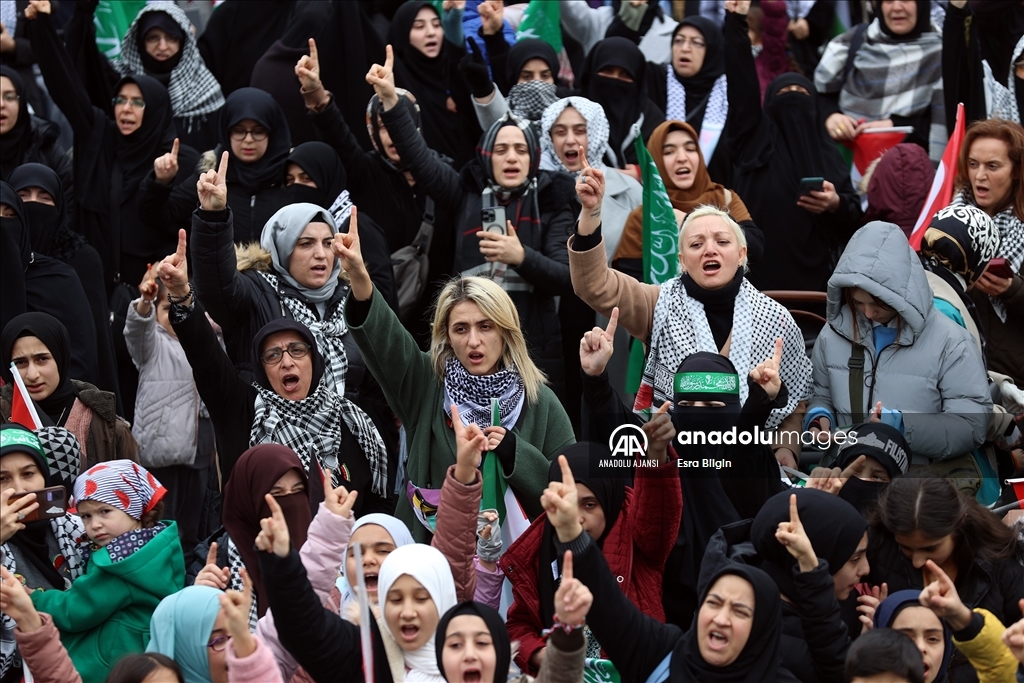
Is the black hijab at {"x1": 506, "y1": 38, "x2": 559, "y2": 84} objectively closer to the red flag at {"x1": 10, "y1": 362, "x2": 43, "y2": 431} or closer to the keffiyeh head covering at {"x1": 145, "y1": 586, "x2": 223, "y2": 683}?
the red flag at {"x1": 10, "y1": 362, "x2": 43, "y2": 431}

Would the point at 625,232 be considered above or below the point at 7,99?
below

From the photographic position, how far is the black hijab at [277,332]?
248 inches

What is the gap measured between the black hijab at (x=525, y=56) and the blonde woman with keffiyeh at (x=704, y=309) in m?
2.48

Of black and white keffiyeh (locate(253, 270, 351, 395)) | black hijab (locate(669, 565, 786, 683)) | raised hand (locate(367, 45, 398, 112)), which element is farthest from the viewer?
raised hand (locate(367, 45, 398, 112))

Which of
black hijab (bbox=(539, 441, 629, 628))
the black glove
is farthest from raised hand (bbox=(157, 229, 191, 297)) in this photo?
the black glove

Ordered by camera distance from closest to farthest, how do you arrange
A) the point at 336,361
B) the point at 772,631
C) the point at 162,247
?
1. the point at 772,631
2. the point at 336,361
3. the point at 162,247

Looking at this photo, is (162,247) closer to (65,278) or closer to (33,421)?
(65,278)

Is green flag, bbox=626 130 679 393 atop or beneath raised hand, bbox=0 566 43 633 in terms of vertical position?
→ atop

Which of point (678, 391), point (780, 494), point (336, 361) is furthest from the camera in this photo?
point (336, 361)

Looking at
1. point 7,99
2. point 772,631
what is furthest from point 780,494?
point 7,99

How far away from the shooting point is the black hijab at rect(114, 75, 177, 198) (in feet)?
27.7

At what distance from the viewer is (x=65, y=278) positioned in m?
7.30

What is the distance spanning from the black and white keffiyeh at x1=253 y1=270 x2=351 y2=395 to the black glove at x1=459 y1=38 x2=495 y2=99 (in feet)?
5.31

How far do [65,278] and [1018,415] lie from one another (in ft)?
13.8
